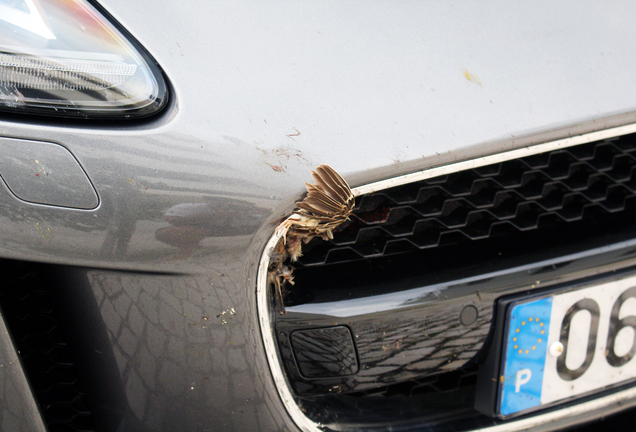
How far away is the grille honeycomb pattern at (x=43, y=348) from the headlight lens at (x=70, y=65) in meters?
0.25

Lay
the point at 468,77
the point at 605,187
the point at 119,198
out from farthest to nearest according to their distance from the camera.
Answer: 1. the point at 605,187
2. the point at 468,77
3. the point at 119,198

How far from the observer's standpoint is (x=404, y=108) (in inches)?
29.4

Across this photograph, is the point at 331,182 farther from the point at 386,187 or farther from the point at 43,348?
the point at 43,348

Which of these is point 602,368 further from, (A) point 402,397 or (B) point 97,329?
(B) point 97,329

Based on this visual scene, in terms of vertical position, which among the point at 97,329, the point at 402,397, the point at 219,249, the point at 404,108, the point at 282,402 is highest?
the point at 404,108

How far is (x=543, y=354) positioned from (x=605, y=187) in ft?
1.26

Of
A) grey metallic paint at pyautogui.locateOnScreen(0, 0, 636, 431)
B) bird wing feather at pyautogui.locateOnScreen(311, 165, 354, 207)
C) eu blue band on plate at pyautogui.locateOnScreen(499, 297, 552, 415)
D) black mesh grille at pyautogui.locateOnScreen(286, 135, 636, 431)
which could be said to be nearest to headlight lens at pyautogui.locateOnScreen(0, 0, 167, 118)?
grey metallic paint at pyautogui.locateOnScreen(0, 0, 636, 431)

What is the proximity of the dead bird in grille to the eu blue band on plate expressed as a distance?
15.2 inches

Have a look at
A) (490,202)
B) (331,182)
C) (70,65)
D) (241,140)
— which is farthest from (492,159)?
(70,65)

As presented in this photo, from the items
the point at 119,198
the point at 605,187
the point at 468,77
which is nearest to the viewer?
the point at 119,198

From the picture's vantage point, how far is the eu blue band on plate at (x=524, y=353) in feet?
2.89

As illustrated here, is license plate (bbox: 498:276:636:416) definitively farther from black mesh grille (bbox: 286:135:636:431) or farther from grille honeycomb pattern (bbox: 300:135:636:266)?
grille honeycomb pattern (bbox: 300:135:636:266)

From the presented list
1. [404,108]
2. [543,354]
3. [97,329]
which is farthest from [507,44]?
[97,329]

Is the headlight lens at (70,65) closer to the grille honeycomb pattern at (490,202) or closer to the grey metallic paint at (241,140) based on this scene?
the grey metallic paint at (241,140)
